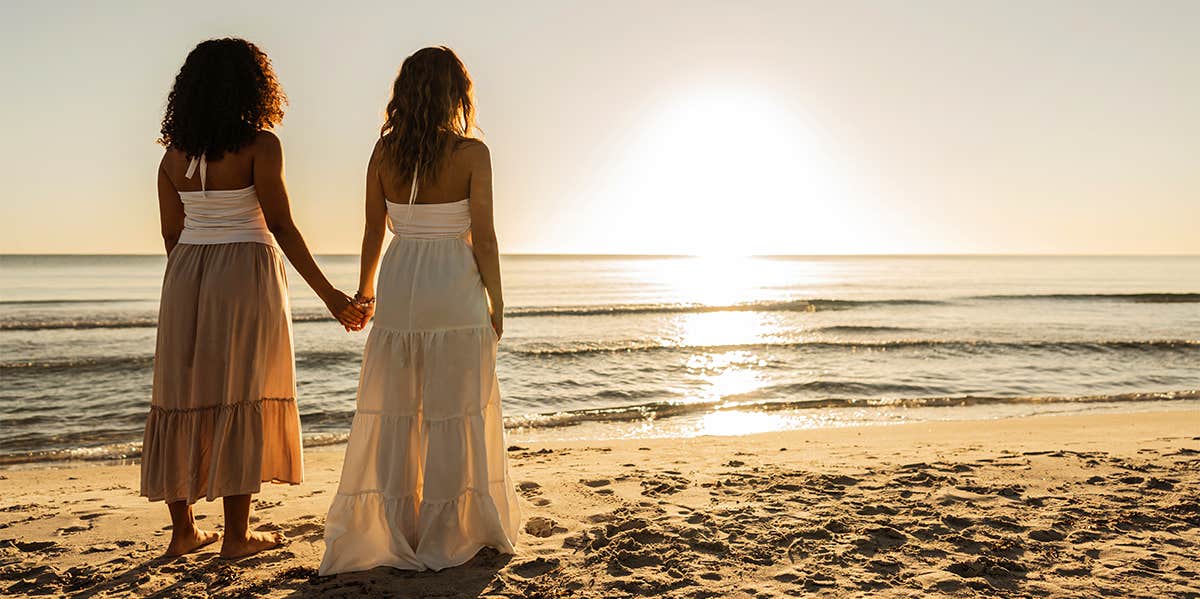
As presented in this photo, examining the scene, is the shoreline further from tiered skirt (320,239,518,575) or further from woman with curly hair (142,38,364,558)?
tiered skirt (320,239,518,575)

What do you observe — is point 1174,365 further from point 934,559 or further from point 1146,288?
point 1146,288

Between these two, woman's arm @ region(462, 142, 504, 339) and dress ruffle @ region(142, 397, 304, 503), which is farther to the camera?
dress ruffle @ region(142, 397, 304, 503)

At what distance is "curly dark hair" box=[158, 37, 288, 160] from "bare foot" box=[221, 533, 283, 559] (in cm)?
184

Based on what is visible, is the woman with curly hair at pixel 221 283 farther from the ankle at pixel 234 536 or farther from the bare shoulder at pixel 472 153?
the bare shoulder at pixel 472 153

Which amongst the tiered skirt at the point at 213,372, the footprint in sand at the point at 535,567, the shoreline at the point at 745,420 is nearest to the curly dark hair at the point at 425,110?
the tiered skirt at the point at 213,372

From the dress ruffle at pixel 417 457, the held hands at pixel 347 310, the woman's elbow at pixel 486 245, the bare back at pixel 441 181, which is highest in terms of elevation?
the bare back at pixel 441 181

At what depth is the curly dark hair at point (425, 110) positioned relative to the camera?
351cm

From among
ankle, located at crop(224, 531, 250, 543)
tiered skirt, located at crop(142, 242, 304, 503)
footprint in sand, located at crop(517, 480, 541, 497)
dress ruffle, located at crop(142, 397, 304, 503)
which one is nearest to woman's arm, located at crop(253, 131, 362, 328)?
tiered skirt, located at crop(142, 242, 304, 503)

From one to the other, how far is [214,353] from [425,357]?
0.95 m

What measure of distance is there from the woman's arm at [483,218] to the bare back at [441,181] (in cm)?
3

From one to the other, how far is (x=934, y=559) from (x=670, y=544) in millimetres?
1255

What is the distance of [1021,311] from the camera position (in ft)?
86.8

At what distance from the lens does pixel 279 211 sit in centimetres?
368

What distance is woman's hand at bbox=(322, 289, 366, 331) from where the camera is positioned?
3.86 meters
